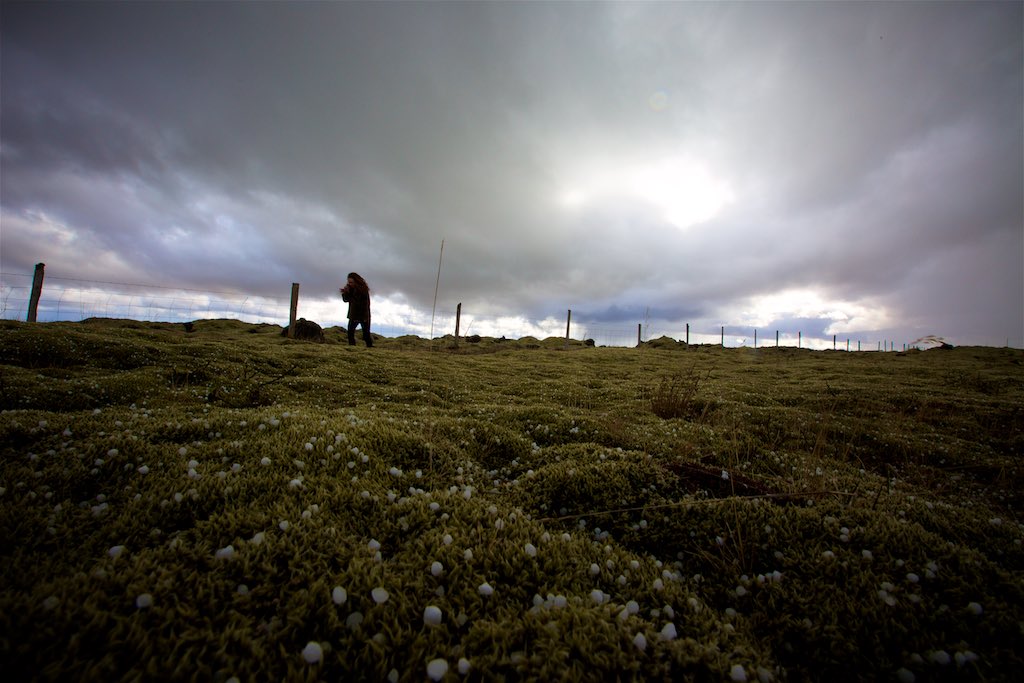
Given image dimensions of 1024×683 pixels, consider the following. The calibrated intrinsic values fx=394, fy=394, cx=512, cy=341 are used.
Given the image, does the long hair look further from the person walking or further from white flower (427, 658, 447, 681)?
white flower (427, 658, 447, 681)

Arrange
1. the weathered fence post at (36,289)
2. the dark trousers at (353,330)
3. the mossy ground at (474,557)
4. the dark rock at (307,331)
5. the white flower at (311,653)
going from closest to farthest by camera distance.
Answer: the white flower at (311,653) → the mossy ground at (474,557) → the weathered fence post at (36,289) → the dark trousers at (353,330) → the dark rock at (307,331)

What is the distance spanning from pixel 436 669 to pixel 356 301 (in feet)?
79.9

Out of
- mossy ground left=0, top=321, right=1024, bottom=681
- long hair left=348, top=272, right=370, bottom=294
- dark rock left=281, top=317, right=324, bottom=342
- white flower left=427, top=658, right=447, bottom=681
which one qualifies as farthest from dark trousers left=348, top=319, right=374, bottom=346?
white flower left=427, top=658, right=447, bottom=681

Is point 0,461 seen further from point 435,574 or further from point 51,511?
point 435,574

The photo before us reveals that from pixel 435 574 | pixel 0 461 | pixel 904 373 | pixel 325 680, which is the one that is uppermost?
pixel 904 373

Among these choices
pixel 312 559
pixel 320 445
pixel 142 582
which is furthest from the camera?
pixel 320 445

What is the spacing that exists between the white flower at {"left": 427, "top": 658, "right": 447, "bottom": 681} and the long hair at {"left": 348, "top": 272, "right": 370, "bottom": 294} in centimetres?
2359

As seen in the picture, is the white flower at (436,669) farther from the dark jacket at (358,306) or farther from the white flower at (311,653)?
the dark jacket at (358,306)

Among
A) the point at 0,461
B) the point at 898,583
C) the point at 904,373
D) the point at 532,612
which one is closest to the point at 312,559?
the point at 532,612

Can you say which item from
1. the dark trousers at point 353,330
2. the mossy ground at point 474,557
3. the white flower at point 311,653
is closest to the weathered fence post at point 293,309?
the dark trousers at point 353,330

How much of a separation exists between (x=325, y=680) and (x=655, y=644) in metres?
2.10

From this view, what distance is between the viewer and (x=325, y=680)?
7.59 feet

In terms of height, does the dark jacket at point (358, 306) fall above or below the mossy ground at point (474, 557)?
above

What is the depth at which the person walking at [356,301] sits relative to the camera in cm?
2364
